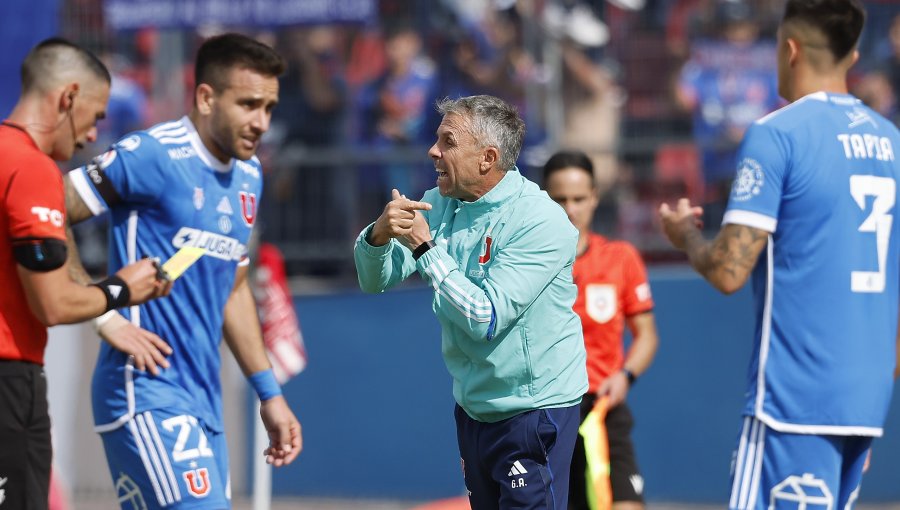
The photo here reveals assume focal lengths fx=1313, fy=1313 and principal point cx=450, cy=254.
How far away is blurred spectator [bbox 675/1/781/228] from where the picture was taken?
386 inches

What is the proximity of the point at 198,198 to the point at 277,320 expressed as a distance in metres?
3.50

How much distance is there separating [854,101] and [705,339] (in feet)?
16.2

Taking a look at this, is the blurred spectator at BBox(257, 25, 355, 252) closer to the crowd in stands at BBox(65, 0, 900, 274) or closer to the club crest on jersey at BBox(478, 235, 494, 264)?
the crowd in stands at BBox(65, 0, 900, 274)

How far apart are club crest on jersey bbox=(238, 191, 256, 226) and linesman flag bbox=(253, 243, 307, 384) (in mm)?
3179

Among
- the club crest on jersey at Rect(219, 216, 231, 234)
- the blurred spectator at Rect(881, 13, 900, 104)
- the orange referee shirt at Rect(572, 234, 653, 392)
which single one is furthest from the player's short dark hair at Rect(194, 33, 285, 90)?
→ the blurred spectator at Rect(881, 13, 900, 104)

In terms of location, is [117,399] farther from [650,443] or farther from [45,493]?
[650,443]

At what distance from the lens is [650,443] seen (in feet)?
31.9

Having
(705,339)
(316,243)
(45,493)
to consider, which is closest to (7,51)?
(316,243)

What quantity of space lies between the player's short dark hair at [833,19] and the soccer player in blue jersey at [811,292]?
0.87 feet

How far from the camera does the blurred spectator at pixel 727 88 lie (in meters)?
9.81

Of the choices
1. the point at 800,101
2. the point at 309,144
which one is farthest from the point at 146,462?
the point at 309,144

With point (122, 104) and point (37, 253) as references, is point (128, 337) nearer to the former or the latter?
point (37, 253)

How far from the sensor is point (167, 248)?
551 cm

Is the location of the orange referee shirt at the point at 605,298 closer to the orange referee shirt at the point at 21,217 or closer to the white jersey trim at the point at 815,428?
the white jersey trim at the point at 815,428
